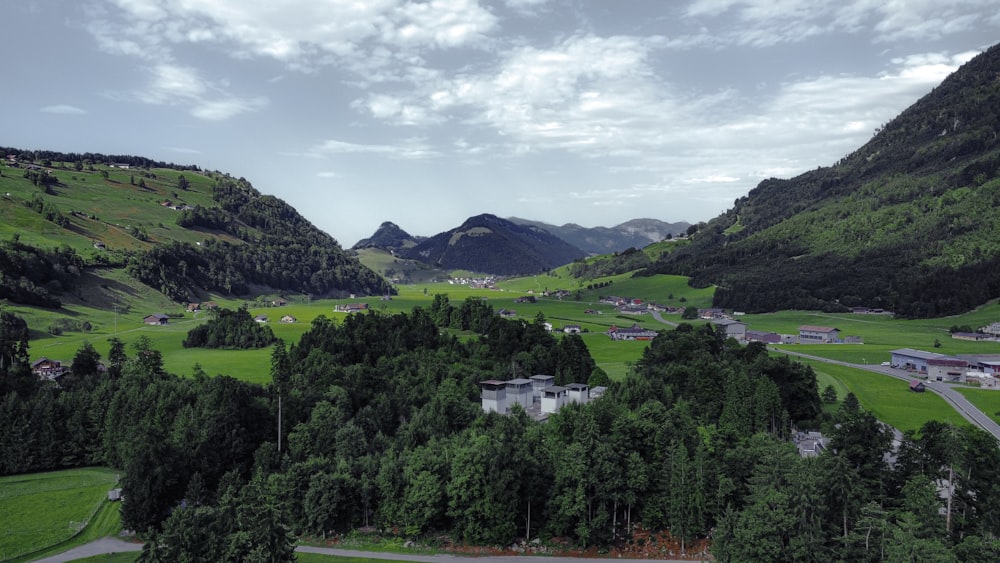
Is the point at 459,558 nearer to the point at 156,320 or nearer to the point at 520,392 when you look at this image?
the point at 520,392

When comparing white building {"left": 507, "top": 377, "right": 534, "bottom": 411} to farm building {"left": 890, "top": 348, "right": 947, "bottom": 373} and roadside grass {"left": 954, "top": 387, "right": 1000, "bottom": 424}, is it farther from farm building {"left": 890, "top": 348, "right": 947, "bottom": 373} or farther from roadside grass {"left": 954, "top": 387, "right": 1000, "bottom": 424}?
farm building {"left": 890, "top": 348, "right": 947, "bottom": 373}

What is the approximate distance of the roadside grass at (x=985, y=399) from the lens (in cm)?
5987

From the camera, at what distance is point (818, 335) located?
114m

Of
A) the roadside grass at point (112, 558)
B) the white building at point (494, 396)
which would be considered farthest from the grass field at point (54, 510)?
the white building at point (494, 396)

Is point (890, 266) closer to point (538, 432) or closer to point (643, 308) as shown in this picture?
point (643, 308)

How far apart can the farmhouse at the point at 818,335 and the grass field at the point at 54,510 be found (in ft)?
347

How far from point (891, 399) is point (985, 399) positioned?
955cm

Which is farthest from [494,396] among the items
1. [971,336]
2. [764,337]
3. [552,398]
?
[971,336]

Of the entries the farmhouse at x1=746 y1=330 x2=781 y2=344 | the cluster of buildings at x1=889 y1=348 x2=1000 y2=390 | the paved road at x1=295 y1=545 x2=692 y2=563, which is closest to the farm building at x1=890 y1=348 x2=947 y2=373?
the cluster of buildings at x1=889 y1=348 x2=1000 y2=390

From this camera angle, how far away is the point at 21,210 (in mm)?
145375

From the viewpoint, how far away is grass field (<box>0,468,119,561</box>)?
126ft

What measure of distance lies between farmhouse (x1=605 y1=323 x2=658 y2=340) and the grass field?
82024 mm

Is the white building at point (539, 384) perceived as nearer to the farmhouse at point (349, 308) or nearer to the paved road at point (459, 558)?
the paved road at point (459, 558)

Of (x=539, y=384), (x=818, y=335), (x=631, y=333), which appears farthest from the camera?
(x=631, y=333)
